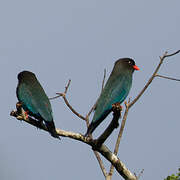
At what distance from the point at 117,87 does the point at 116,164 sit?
1.67 meters

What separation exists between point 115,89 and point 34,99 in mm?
1615

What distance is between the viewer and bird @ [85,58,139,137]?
17.0 ft

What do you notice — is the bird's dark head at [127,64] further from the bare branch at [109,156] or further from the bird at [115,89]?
the bare branch at [109,156]

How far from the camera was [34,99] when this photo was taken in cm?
659

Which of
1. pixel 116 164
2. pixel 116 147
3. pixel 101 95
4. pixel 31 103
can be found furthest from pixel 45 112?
pixel 116 164

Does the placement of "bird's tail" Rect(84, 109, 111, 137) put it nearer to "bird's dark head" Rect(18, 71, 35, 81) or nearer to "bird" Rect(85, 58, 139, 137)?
"bird" Rect(85, 58, 139, 137)

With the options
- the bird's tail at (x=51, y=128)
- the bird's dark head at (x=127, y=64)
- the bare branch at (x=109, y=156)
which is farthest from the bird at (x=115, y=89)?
the bird's tail at (x=51, y=128)

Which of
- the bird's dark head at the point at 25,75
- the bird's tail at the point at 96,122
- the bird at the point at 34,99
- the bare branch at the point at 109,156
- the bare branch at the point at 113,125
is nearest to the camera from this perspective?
the bare branch at the point at 113,125

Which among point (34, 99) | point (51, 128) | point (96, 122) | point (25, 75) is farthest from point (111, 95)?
point (25, 75)

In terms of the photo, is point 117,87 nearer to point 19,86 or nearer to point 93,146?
point 93,146

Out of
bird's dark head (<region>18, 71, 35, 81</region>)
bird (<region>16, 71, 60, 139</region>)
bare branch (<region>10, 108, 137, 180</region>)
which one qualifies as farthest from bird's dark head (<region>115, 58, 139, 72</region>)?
bare branch (<region>10, 108, 137, 180</region>)

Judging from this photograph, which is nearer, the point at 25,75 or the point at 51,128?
the point at 51,128

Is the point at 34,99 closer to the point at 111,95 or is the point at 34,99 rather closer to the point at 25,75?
the point at 25,75

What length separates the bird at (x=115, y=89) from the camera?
17.0 feet
